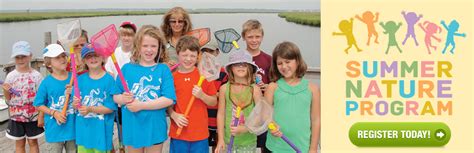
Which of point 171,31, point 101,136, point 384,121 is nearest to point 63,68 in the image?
point 101,136

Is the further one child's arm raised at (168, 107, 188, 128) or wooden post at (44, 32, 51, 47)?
wooden post at (44, 32, 51, 47)

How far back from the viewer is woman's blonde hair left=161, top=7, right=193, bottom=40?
3.53 metres

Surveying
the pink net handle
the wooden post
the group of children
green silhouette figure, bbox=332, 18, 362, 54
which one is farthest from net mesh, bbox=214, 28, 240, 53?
the wooden post

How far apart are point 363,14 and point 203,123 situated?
1291 mm

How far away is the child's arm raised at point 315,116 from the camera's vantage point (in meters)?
2.99

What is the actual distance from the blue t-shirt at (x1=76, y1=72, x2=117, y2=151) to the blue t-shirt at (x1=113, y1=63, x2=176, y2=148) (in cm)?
13

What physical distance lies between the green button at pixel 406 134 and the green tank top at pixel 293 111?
560 millimetres

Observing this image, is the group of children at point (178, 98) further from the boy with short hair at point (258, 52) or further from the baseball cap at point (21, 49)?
the baseball cap at point (21, 49)

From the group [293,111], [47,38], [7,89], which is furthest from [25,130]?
[47,38]

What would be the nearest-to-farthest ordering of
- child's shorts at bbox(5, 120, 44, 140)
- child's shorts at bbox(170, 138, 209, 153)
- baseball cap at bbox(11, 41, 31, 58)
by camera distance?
child's shorts at bbox(170, 138, 209, 153) < baseball cap at bbox(11, 41, 31, 58) < child's shorts at bbox(5, 120, 44, 140)

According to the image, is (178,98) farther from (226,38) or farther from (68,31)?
(68,31)

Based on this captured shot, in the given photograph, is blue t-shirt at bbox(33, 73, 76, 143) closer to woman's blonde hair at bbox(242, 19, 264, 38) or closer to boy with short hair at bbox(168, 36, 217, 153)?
boy with short hair at bbox(168, 36, 217, 153)

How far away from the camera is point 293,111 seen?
2.98 m

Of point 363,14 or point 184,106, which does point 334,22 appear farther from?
point 184,106
